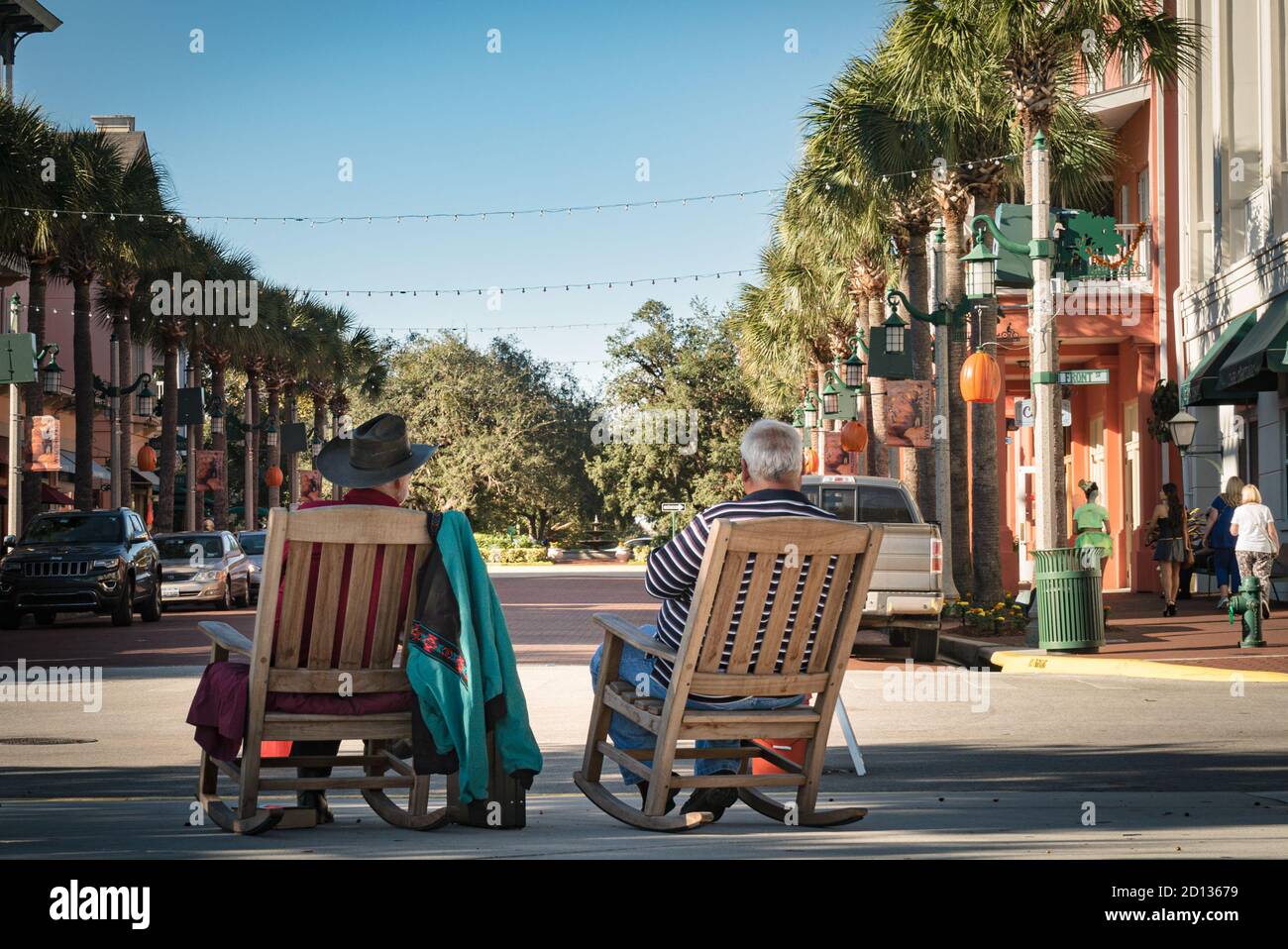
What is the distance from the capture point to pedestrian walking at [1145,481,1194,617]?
78.1 feet

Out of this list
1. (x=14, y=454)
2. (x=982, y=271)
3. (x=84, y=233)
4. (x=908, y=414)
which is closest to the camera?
(x=982, y=271)

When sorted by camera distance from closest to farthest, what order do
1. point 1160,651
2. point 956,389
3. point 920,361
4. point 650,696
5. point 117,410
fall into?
1. point 650,696
2. point 1160,651
3. point 956,389
4. point 920,361
5. point 117,410


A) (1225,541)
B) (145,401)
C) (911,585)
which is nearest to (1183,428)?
(1225,541)

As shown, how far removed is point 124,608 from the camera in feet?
85.3

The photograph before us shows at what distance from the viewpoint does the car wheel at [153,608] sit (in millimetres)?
27531

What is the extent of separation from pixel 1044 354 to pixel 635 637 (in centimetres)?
1454

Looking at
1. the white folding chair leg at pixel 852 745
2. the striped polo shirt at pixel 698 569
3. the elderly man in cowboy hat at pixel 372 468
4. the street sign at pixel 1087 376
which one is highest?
the street sign at pixel 1087 376

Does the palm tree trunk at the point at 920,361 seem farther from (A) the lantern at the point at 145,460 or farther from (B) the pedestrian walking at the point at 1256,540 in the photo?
(A) the lantern at the point at 145,460

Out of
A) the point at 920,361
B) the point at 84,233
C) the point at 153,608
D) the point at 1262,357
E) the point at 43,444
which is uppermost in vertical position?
the point at 84,233

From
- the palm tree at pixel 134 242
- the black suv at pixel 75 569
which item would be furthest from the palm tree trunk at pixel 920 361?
the palm tree at pixel 134 242

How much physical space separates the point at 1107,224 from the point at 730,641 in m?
16.3

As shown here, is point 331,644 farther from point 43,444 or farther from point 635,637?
point 43,444

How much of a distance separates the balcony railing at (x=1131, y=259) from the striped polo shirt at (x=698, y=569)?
26.7 meters

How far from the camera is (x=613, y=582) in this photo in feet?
160
